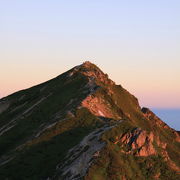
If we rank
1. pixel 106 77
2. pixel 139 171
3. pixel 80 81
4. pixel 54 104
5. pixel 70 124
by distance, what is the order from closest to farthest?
pixel 139 171, pixel 70 124, pixel 54 104, pixel 80 81, pixel 106 77

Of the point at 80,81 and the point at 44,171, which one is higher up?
the point at 80,81

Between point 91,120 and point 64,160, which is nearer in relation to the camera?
point 64,160

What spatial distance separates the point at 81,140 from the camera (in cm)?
10488

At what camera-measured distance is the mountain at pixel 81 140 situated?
3671 inches

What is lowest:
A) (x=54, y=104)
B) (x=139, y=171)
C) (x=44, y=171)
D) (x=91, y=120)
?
(x=139, y=171)

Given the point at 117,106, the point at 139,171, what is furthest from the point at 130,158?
the point at 117,106

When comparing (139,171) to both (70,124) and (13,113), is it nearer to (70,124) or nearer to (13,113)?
(70,124)

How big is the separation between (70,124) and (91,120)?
6191 mm

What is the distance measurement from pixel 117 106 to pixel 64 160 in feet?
174

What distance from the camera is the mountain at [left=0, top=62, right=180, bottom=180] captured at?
93.2m

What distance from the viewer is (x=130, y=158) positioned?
97.6 meters

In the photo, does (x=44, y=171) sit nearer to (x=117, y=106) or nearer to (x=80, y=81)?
(x=117, y=106)

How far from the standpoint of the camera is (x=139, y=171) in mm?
94438

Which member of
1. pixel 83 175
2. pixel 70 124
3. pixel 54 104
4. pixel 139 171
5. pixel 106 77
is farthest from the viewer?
pixel 106 77
